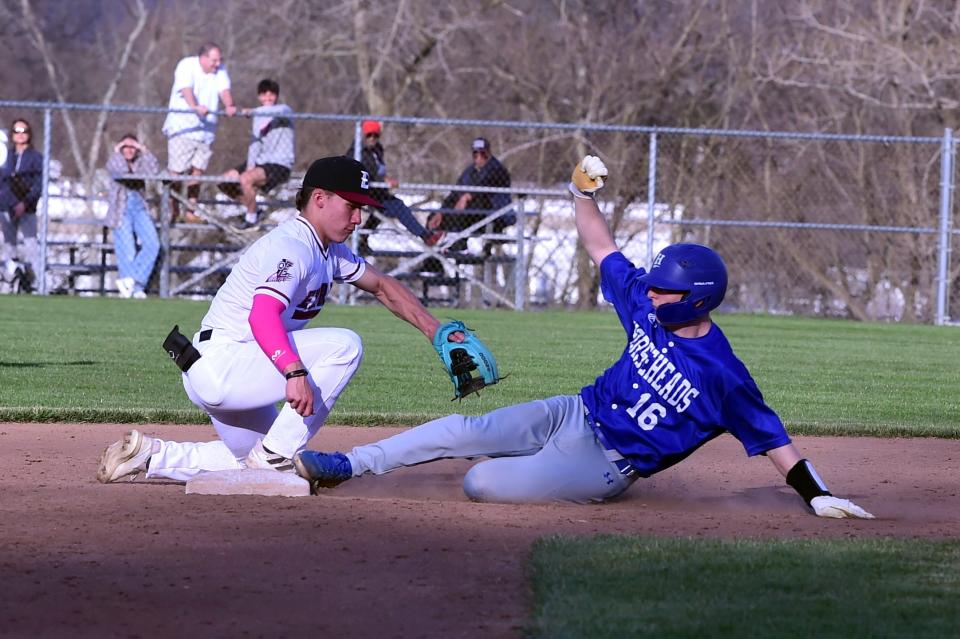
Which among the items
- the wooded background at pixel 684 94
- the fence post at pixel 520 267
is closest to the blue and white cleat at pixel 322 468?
the fence post at pixel 520 267

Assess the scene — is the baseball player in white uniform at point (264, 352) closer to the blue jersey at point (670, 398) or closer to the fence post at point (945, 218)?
the blue jersey at point (670, 398)

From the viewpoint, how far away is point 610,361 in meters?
11.4

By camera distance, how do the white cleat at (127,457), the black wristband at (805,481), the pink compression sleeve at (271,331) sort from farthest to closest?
the white cleat at (127,457) < the black wristband at (805,481) < the pink compression sleeve at (271,331)

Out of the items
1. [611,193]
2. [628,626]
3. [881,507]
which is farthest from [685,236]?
[628,626]

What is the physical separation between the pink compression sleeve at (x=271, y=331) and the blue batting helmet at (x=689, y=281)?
4.50ft

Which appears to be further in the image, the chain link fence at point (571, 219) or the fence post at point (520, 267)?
the fence post at point (520, 267)

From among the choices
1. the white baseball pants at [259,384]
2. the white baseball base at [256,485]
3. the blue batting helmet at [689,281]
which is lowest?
the white baseball base at [256,485]

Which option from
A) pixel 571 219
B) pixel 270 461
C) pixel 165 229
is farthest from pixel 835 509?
pixel 571 219

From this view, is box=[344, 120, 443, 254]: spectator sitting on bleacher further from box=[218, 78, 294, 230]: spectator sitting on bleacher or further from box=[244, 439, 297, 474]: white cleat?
box=[244, 439, 297, 474]: white cleat

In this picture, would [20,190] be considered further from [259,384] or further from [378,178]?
[259,384]

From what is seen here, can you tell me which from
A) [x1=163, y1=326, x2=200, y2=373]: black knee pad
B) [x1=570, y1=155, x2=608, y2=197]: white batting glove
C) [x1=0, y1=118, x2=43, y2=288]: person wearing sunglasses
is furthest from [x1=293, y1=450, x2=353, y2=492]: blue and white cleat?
[x1=0, y1=118, x2=43, y2=288]: person wearing sunglasses

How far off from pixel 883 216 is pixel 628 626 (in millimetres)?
16916

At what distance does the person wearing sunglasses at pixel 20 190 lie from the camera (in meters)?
16.6

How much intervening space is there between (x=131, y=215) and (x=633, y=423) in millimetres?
11937
